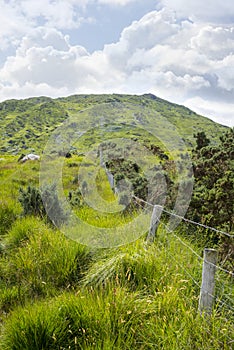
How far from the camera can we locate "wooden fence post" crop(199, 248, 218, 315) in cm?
362

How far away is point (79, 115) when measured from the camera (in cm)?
1262

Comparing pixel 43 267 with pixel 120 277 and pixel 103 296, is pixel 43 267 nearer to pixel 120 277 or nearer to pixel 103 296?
pixel 120 277

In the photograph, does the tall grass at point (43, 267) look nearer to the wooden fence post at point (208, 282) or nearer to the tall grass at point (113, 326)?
the tall grass at point (113, 326)

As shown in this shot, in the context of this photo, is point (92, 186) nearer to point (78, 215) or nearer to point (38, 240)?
point (78, 215)

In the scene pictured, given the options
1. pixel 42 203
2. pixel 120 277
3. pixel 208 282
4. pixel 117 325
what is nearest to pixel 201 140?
pixel 42 203

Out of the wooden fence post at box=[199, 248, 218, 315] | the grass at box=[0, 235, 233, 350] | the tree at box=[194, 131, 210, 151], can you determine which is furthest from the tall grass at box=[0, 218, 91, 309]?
the tree at box=[194, 131, 210, 151]

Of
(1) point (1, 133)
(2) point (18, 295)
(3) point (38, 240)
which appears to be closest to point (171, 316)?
(2) point (18, 295)

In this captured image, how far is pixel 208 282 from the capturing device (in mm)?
3693

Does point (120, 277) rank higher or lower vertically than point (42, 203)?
lower

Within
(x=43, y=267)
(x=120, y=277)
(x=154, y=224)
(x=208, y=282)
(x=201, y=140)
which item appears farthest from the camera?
(x=201, y=140)

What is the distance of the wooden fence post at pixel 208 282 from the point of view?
362 centimetres

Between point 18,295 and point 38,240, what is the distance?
4.17 feet

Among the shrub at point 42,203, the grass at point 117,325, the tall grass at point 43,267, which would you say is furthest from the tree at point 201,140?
the grass at point 117,325

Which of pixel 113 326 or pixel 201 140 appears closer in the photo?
pixel 113 326
